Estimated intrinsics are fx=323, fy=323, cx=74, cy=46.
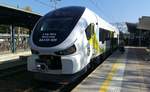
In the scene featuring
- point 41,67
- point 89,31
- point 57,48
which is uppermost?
point 89,31

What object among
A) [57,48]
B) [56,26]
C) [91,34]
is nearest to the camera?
[57,48]

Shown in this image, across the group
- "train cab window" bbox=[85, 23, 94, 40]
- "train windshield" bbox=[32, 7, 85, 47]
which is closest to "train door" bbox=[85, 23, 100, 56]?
"train cab window" bbox=[85, 23, 94, 40]

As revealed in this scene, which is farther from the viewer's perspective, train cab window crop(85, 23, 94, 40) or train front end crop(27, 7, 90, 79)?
train cab window crop(85, 23, 94, 40)

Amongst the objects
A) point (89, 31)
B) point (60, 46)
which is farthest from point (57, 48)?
point (89, 31)

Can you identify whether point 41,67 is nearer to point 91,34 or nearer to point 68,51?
point 68,51

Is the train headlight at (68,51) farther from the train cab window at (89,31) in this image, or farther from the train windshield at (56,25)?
the train cab window at (89,31)

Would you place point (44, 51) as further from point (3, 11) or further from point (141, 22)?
point (141, 22)

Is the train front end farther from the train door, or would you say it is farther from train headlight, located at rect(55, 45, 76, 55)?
the train door

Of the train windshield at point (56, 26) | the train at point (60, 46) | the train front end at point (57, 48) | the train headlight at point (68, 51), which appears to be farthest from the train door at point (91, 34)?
the train headlight at point (68, 51)

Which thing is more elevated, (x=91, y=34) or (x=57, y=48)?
(x=91, y=34)

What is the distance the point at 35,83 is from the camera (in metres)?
13.6

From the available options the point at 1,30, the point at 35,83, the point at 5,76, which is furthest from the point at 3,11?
the point at 1,30

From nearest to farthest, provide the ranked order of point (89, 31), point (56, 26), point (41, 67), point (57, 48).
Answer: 1. point (57, 48)
2. point (41, 67)
3. point (56, 26)
4. point (89, 31)

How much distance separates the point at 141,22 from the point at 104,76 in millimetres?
27321
